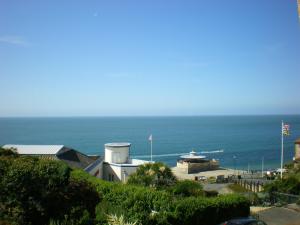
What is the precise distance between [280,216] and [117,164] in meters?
16.2

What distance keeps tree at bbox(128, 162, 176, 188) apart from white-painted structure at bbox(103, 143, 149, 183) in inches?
300

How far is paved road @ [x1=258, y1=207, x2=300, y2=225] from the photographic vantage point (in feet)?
51.9

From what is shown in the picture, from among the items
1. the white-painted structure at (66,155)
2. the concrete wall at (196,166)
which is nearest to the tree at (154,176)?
the white-painted structure at (66,155)

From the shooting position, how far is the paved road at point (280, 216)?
15.8 metres

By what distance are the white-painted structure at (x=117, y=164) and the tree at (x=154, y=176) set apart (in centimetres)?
761

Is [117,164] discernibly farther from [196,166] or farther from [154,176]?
[196,166]

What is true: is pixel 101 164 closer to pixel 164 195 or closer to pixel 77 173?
pixel 77 173

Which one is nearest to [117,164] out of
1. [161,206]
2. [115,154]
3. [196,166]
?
[115,154]

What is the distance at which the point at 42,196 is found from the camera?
12.3 metres

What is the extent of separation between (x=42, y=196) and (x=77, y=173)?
5.94 m

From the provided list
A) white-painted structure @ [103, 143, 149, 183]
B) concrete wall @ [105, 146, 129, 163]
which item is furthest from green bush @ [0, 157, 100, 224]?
concrete wall @ [105, 146, 129, 163]

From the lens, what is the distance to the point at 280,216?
1697 cm

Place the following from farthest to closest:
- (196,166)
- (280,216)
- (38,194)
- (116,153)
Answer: (196,166), (116,153), (280,216), (38,194)

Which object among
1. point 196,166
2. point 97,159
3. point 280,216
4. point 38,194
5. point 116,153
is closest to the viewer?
point 38,194
